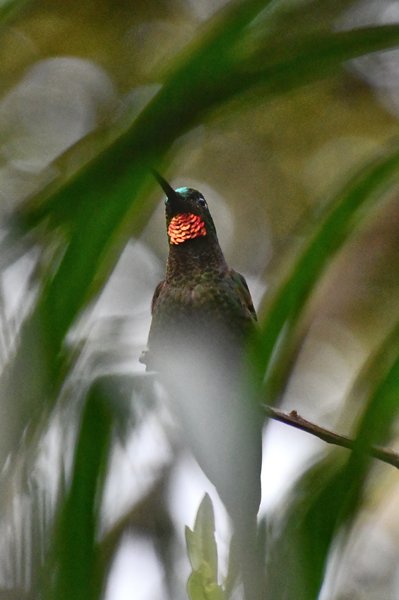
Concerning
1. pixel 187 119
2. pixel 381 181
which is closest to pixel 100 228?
pixel 187 119

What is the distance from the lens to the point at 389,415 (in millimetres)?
431

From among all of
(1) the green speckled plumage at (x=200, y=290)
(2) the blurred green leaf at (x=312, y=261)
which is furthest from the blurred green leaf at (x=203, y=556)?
(1) the green speckled plumage at (x=200, y=290)

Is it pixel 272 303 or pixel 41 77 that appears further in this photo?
pixel 41 77

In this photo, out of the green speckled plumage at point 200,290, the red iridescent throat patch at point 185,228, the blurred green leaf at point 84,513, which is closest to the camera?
the blurred green leaf at point 84,513

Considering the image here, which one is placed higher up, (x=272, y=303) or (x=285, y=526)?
(x=272, y=303)

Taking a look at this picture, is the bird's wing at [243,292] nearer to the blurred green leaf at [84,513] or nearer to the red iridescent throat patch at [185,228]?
the red iridescent throat patch at [185,228]

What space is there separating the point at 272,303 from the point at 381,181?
92 millimetres

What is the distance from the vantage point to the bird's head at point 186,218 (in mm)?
2682

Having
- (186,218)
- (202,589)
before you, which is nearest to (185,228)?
(186,218)

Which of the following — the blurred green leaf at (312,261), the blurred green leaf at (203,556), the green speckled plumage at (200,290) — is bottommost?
the blurred green leaf at (203,556)

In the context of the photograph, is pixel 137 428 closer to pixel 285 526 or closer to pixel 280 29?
pixel 285 526

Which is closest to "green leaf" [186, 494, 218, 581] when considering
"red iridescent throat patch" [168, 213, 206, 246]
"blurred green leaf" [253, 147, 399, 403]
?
"blurred green leaf" [253, 147, 399, 403]

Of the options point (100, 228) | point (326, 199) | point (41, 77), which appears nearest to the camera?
point (100, 228)

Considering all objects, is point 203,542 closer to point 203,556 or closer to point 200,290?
point 203,556
